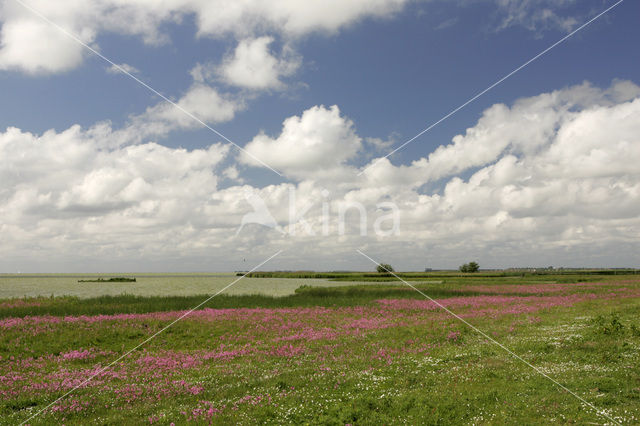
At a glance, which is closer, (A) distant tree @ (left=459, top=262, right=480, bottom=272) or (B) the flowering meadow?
(B) the flowering meadow

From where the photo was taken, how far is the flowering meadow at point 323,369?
41.4 ft

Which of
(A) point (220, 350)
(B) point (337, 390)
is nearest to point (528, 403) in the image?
(B) point (337, 390)

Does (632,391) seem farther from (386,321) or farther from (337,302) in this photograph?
(337,302)

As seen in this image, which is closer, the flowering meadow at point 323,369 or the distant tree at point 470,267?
the flowering meadow at point 323,369

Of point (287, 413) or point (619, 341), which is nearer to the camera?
point (287, 413)

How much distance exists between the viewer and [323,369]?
17.3 meters

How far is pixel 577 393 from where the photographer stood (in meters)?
13.2

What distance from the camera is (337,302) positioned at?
4375cm

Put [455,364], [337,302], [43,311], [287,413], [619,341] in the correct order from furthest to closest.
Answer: [337,302] → [43,311] → [619,341] → [455,364] → [287,413]

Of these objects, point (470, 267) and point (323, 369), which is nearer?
point (323, 369)

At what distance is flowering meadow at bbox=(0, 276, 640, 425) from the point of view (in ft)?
41.4

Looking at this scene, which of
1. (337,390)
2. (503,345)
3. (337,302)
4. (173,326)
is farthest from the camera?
(337,302)

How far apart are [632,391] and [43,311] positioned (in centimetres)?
4331

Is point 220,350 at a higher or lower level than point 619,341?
lower
